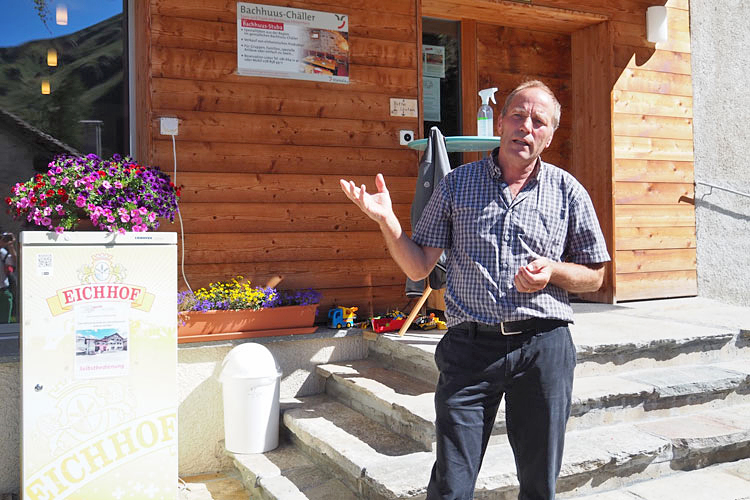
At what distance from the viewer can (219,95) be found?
433 centimetres

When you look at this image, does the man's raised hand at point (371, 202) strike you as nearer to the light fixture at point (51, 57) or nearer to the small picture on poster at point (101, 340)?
the small picture on poster at point (101, 340)

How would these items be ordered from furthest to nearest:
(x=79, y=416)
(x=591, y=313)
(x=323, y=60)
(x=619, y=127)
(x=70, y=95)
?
(x=619, y=127)
(x=591, y=313)
(x=323, y=60)
(x=70, y=95)
(x=79, y=416)

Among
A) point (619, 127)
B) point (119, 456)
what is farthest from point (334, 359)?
point (619, 127)

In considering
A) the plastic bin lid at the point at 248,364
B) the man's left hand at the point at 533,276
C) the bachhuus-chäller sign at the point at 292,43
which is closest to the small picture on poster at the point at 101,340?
the plastic bin lid at the point at 248,364

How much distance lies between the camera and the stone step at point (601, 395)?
329cm

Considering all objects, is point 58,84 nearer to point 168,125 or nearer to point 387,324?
point 168,125

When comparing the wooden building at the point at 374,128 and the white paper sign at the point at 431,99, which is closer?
→ the wooden building at the point at 374,128

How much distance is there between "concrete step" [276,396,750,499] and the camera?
9.30 ft

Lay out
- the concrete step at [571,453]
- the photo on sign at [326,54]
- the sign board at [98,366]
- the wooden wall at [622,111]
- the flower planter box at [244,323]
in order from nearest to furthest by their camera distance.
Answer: the concrete step at [571,453] → the sign board at [98,366] → the flower planter box at [244,323] → the photo on sign at [326,54] → the wooden wall at [622,111]

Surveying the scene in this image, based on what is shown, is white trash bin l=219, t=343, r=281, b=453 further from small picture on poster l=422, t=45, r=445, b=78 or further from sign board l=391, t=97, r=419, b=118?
small picture on poster l=422, t=45, r=445, b=78

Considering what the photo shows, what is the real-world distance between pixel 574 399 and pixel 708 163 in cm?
365

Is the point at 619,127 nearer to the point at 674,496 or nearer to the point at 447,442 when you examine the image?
the point at 674,496

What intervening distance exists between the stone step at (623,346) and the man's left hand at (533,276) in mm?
1742

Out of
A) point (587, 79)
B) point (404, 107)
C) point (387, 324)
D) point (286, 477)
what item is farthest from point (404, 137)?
point (286, 477)
